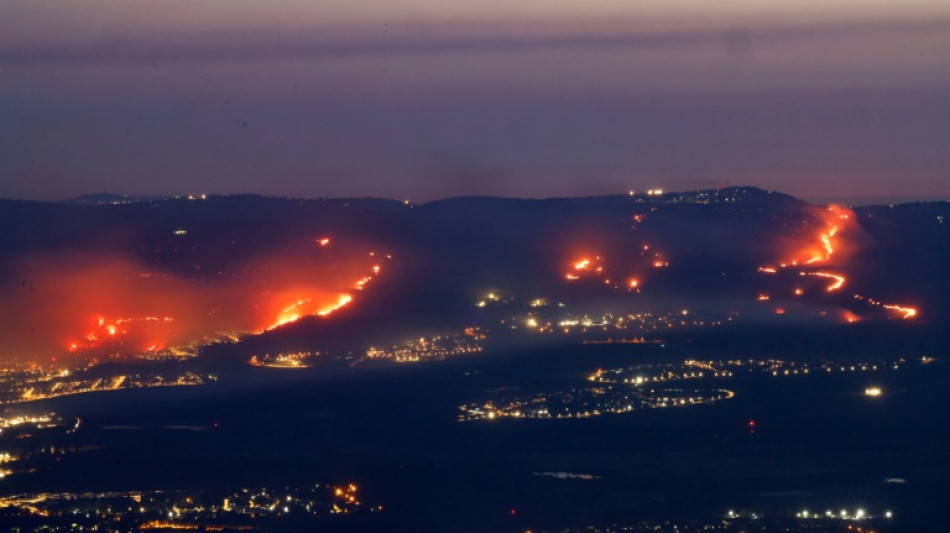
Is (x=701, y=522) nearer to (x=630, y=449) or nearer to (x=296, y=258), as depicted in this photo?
(x=630, y=449)

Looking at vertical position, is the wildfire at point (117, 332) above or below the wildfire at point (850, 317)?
above

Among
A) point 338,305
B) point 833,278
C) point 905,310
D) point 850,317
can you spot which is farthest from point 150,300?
point 905,310

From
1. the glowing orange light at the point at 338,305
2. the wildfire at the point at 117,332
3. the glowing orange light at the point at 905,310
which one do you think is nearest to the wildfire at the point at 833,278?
the glowing orange light at the point at 905,310

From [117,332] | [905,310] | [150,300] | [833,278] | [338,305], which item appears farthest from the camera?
[833,278]

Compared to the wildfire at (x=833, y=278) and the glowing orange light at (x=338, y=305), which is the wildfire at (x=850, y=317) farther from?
the glowing orange light at (x=338, y=305)

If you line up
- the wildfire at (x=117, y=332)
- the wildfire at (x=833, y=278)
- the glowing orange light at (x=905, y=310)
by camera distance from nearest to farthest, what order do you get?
1. the wildfire at (x=117, y=332)
2. the glowing orange light at (x=905, y=310)
3. the wildfire at (x=833, y=278)

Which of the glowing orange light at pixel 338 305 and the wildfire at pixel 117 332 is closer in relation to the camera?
the wildfire at pixel 117 332

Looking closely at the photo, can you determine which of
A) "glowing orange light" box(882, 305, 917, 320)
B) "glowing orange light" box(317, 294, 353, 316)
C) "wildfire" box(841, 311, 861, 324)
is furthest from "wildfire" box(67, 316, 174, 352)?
"glowing orange light" box(882, 305, 917, 320)

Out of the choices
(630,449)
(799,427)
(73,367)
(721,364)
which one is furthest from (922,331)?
(73,367)

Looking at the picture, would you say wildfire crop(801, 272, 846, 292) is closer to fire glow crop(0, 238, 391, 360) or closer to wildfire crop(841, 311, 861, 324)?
wildfire crop(841, 311, 861, 324)

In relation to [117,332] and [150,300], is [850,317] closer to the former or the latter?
[150,300]

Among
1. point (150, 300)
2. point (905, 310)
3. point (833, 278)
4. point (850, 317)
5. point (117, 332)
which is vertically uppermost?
point (833, 278)
